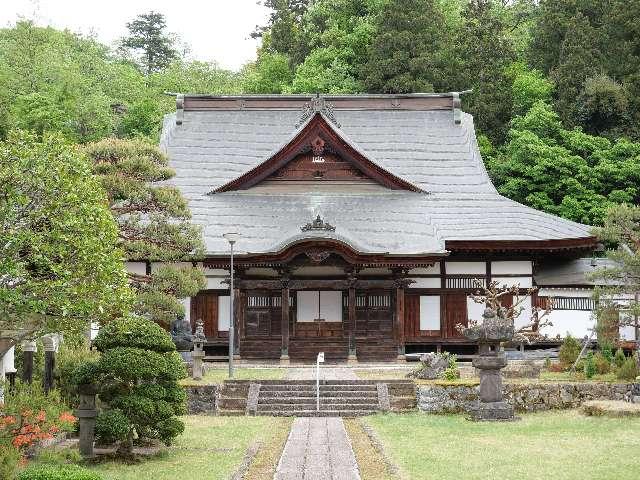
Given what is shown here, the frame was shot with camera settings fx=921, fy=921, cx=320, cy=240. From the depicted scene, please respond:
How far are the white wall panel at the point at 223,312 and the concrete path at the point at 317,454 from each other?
1230cm

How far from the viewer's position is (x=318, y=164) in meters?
34.5

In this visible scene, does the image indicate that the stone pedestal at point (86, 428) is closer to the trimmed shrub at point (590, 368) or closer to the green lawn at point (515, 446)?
the green lawn at point (515, 446)

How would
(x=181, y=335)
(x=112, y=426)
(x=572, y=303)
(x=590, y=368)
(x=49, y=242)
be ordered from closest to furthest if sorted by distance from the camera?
(x=49, y=242), (x=112, y=426), (x=590, y=368), (x=181, y=335), (x=572, y=303)

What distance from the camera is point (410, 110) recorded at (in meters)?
40.1

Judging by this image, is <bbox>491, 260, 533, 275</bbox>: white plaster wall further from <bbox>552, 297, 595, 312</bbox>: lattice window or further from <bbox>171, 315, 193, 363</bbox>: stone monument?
<bbox>171, 315, 193, 363</bbox>: stone monument

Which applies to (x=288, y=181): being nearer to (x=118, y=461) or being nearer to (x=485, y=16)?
(x=118, y=461)

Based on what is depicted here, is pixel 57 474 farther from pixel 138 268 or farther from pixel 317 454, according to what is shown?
pixel 138 268

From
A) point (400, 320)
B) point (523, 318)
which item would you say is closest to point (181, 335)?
point (400, 320)

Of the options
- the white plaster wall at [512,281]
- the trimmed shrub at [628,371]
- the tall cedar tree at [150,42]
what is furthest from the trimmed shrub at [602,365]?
the tall cedar tree at [150,42]

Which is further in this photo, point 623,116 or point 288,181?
point 623,116

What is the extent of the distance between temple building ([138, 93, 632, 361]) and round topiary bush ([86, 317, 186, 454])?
13532 millimetres

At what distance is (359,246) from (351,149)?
5.74 metres

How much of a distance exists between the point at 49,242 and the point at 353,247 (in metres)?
17.8

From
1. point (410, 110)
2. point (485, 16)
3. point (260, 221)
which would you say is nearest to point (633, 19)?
point (485, 16)
